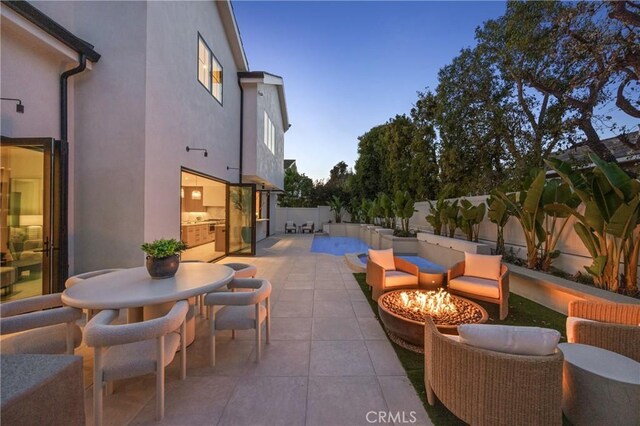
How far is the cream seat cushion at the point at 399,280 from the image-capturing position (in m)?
4.98

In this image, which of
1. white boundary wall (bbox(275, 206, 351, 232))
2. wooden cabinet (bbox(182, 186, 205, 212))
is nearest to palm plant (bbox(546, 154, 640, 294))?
wooden cabinet (bbox(182, 186, 205, 212))

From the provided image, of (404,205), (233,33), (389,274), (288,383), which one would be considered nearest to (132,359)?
(288,383)

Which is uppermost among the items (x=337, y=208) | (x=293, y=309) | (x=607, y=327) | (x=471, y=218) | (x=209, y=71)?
(x=209, y=71)

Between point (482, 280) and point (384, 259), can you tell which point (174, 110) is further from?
point (482, 280)

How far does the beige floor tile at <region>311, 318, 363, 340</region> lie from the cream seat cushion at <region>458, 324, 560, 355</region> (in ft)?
6.44

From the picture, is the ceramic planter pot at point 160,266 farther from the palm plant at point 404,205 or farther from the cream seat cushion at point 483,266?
the palm plant at point 404,205

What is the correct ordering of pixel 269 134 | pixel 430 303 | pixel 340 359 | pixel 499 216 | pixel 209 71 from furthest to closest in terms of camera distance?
pixel 269 134, pixel 209 71, pixel 499 216, pixel 430 303, pixel 340 359

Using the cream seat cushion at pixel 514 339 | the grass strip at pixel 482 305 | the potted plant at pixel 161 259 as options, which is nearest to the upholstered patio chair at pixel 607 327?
the cream seat cushion at pixel 514 339

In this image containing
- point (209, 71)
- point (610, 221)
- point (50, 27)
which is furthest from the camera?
point (209, 71)

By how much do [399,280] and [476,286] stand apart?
1.35 m

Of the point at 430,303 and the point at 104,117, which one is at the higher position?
the point at 104,117

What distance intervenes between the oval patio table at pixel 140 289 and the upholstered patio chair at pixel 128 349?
7.8 inches

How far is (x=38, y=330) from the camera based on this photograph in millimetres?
2701

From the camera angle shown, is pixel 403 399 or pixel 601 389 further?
pixel 403 399
